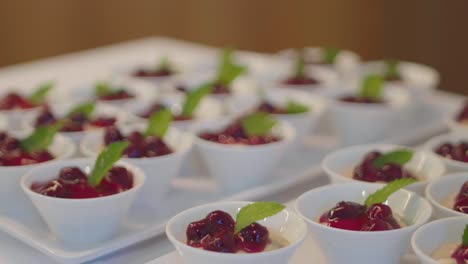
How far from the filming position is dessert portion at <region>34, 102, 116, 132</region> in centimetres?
240

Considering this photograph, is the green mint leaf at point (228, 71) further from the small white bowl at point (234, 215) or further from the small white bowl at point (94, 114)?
the small white bowl at point (234, 215)

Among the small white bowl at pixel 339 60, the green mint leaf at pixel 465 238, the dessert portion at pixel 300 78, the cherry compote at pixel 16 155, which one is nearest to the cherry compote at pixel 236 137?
→ the cherry compote at pixel 16 155

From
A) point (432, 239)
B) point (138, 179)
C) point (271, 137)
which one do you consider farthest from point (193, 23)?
point (432, 239)

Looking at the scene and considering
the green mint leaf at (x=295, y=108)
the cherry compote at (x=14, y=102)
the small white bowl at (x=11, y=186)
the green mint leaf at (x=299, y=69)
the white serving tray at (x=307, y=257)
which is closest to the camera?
the white serving tray at (x=307, y=257)

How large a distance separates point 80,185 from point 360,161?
74 centimetres

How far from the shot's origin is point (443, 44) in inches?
180

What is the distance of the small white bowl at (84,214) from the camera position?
70.2 inches

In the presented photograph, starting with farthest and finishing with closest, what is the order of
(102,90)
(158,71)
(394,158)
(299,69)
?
1. (158,71)
2. (299,69)
3. (102,90)
4. (394,158)

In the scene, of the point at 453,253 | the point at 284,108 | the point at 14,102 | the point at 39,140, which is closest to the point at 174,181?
the point at 39,140

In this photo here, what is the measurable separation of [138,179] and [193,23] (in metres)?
3.43

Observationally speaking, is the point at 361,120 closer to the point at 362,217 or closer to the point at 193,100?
the point at 193,100

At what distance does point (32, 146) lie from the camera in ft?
6.94

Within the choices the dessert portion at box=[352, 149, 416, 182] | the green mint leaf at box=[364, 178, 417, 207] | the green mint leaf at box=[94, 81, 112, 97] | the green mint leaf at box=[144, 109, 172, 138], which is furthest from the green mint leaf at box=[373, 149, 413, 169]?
the green mint leaf at box=[94, 81, 112, 97]

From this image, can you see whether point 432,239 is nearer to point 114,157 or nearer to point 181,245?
point 181,245
